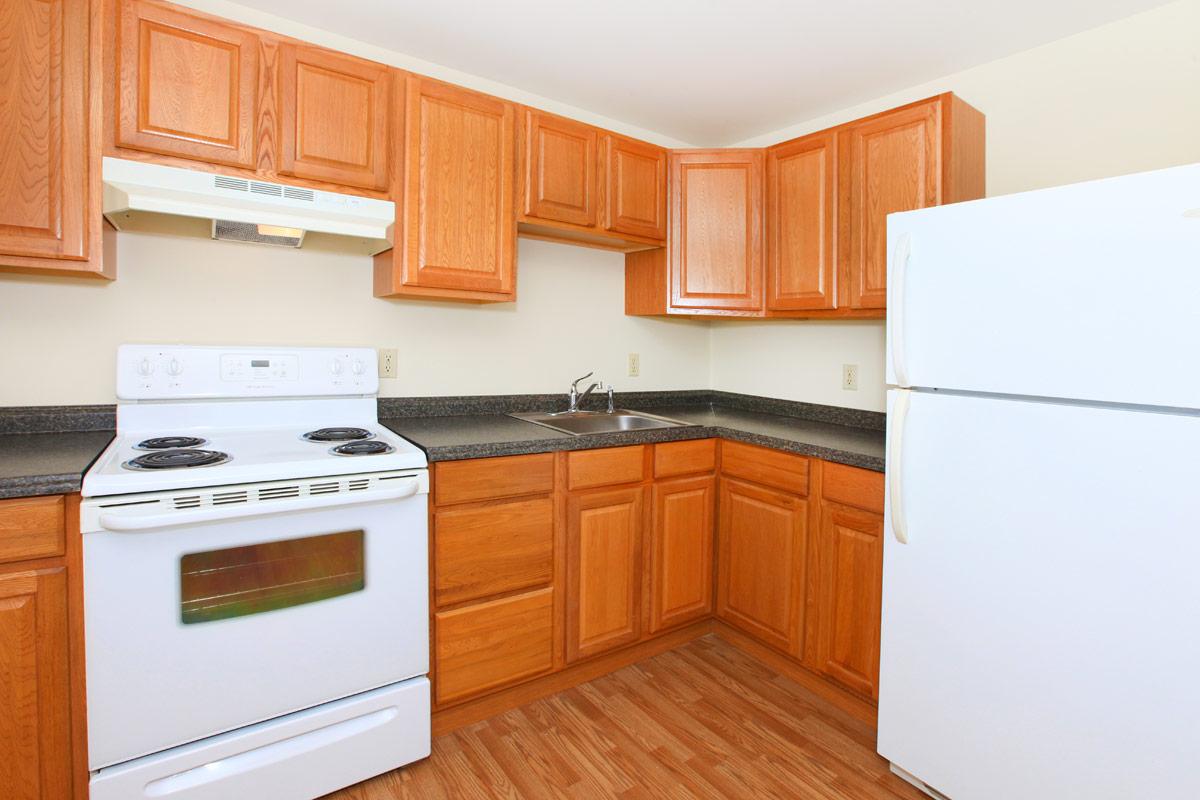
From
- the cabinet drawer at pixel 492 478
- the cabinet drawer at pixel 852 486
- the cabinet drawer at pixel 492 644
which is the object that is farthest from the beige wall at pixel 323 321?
the cabinet drawer at pixel 852 486

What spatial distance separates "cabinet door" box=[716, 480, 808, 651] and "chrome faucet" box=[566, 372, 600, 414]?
29.8 inches

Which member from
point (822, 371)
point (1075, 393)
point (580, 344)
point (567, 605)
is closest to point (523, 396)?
point (580, 344)

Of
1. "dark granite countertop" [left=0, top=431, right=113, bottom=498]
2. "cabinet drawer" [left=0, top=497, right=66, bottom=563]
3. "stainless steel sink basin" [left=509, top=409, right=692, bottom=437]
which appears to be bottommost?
"cabinet drawer" [left=0, top=497, right=66, bottom=563]

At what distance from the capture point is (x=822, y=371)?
280 centimetres

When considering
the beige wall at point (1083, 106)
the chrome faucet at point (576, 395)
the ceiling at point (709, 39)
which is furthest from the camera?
the chrome faucet at point (576, 395)

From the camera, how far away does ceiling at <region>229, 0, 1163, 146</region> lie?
196 centimetres

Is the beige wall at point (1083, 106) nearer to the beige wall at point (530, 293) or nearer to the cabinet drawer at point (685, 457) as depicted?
the beige wall at point (530, 293)

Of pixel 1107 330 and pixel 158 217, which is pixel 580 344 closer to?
pixel 158 217

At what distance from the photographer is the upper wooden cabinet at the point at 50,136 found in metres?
1.56

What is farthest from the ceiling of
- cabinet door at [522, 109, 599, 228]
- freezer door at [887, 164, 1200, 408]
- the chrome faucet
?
the chrome faucet

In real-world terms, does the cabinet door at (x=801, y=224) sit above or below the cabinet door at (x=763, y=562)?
above

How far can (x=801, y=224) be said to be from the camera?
2.53 m

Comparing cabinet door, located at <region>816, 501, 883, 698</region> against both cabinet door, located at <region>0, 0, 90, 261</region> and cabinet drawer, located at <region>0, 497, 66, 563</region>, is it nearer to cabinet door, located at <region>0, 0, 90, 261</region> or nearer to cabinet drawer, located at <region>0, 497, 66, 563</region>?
cabinet drawer, located at <region>0, 497, 66, 563</region>

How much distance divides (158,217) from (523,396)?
1.44 metres
